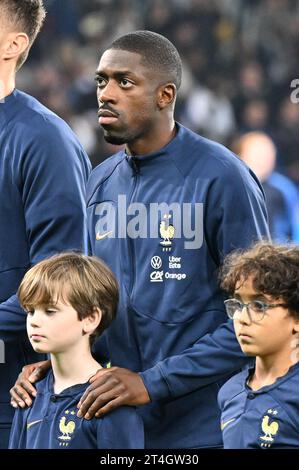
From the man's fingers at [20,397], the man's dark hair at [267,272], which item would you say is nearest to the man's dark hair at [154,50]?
the man's dark hair at [267,272]

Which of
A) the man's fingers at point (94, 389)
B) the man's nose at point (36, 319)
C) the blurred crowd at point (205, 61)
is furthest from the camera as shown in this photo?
the blurred crowd at point (205, 61)

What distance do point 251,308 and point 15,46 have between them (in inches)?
45.1

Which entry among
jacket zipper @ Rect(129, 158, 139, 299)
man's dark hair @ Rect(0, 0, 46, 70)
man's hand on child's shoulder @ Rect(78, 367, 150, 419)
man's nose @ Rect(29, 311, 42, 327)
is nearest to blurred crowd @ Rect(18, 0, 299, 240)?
man's dark hair @ Rect(0, 0, 46, 70)

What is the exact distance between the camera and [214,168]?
12.0 ft

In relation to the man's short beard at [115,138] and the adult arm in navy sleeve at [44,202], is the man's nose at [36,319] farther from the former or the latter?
the man's short beard at [115,138]

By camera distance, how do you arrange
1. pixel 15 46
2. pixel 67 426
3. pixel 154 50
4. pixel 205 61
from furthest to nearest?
pixel 205 61, pixel 15 46, pixel 154 50, pixel 67 426

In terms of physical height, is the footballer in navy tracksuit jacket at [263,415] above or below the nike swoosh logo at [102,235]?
below

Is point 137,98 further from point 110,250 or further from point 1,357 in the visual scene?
point 1,357

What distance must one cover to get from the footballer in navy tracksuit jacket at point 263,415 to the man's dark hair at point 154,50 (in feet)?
3.07

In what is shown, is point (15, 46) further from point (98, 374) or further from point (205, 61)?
point (205, 61)

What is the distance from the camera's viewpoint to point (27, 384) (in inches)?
147

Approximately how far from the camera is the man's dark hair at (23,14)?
158 inches

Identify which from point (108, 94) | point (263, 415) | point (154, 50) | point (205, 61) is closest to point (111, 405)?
point (263, 415)

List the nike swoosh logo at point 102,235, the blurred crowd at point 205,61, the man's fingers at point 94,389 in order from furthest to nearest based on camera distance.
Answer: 1. the blurred crowd at point 205,61
2. the nike swoosh logo at point 102,235
3. the man's fingers at point 94,389
